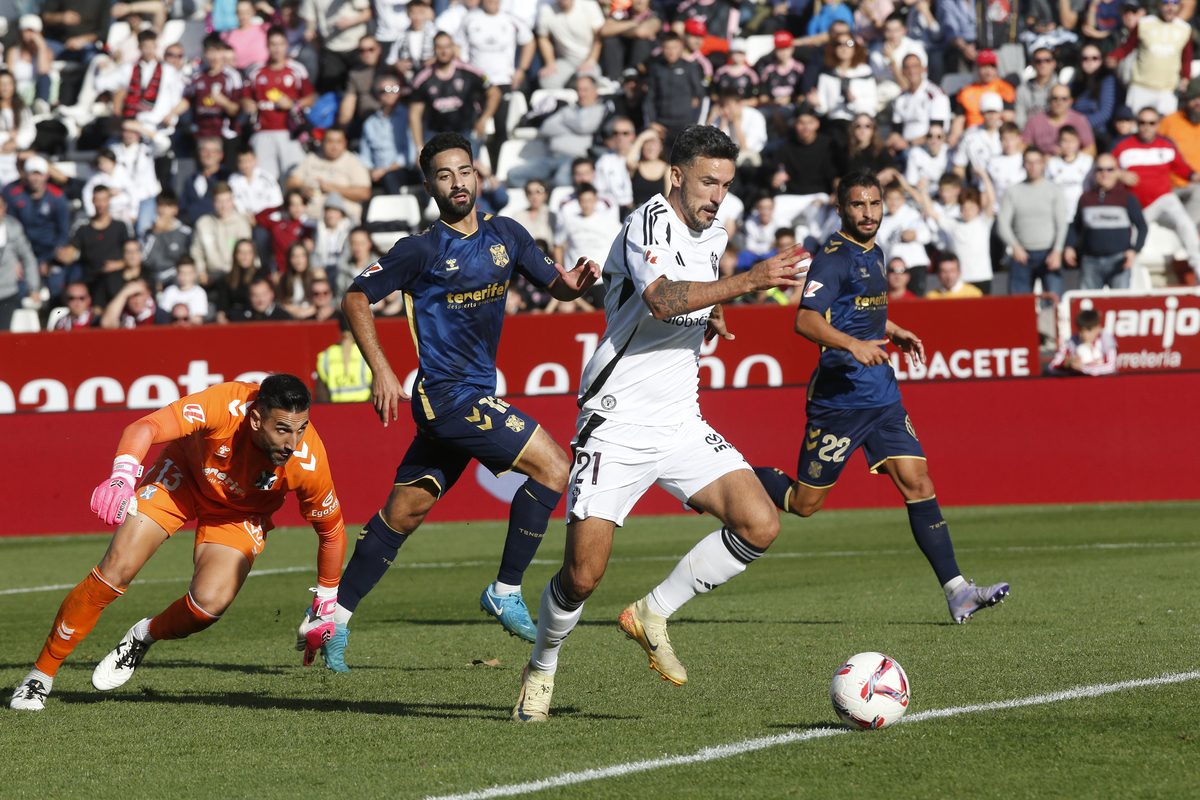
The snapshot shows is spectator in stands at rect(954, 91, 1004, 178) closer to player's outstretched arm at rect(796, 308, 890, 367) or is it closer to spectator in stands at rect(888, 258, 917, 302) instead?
spectator in stands at rect(888, 258, 917, 302)

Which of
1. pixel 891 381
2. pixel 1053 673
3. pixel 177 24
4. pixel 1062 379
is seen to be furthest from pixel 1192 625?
pixel 177 24

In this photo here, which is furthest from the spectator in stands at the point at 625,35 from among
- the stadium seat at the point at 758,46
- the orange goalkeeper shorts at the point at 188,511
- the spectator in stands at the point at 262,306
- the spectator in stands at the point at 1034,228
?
the orange goalkeeper shorts at the point at 188,511

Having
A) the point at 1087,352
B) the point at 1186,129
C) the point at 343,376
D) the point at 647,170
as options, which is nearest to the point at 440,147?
the point at 343,376

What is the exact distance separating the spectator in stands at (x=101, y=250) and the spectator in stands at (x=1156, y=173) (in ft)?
41.0

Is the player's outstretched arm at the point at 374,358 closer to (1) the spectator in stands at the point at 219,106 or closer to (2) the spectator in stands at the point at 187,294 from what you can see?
(2) the spectator in stands at the point at 187,294

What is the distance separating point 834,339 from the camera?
746 cm

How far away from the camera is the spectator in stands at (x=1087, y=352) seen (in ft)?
49.8

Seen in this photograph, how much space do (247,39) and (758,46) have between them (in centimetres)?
754

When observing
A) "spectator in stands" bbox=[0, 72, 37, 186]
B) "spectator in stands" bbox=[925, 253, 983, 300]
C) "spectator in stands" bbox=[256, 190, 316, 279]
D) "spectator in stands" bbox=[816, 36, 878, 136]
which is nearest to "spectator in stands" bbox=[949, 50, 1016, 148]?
"spectator in stands" bbox=[816, 36, 878, 136]

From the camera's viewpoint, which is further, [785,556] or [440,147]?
[785,556]

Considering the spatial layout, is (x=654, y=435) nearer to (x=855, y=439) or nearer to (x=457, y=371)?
(x=457, y=371)

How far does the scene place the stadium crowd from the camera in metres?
17.2

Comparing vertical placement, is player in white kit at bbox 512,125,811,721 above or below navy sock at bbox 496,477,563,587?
above

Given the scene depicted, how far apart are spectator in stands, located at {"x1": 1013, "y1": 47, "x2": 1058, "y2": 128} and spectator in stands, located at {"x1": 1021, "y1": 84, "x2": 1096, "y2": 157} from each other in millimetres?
208
